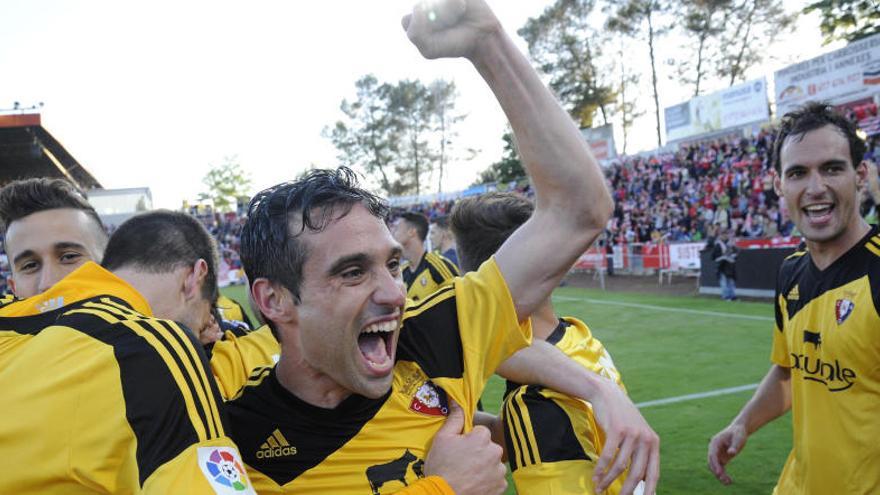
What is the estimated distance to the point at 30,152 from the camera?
3947 cm

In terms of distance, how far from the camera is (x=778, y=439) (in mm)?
6312

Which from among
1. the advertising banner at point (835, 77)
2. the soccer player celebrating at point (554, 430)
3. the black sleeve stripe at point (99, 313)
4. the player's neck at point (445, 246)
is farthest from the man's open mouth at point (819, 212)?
the advertising banner at point (835, 77)

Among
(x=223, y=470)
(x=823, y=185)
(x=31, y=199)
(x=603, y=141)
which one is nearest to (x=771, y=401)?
(x=823, y=185)

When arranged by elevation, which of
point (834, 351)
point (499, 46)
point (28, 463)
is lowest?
point (834, 351)

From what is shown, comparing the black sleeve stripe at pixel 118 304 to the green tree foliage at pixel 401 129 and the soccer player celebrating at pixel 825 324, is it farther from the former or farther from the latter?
the green tree foliage at pixel 401 129

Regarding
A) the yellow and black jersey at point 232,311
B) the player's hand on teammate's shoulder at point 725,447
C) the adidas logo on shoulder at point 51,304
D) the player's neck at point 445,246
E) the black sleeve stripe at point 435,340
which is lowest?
the player's hand on teammate's shoulder at point 725,447

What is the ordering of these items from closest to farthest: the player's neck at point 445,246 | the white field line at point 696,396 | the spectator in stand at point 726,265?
1. the white field line at point 696,396
2. the player's neck at point 445,246
3. the spectator in stand at point 726,265

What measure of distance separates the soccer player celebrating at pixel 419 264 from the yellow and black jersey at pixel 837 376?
159 inches

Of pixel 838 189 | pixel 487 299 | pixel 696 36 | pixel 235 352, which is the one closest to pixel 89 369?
pixel 487 299

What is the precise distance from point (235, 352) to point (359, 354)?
51.9 inches

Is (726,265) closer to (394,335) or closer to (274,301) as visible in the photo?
(394,335)

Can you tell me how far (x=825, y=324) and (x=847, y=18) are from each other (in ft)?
125

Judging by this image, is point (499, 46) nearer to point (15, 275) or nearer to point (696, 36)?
point (15, 275)

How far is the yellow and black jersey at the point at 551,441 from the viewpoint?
2227 millimetres
